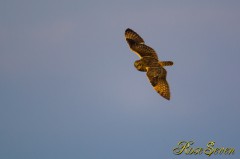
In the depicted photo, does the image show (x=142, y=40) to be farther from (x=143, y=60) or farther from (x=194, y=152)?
(x=194, y=152)

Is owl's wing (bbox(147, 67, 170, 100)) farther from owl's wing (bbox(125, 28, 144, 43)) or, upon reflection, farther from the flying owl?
owl's wing (bbox(125, 28, 144, 43))

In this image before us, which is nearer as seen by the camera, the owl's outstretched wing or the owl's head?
the owl's outstretched wing

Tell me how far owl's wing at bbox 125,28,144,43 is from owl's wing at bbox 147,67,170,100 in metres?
2.09

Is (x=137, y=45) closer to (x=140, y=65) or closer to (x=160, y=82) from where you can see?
(x=140, y=65)

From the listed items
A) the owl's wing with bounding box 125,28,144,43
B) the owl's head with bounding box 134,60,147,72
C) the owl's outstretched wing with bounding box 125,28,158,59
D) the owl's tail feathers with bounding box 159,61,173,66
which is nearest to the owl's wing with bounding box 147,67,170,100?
the owl's head with bounding box 134,60,147,72

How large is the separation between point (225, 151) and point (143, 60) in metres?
6.77

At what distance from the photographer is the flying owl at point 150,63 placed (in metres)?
18.8

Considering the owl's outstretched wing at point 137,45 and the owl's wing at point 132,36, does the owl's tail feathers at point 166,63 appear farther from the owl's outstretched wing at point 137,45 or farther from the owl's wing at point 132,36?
the owl's wing at point 132,36

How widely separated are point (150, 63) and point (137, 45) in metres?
1.53

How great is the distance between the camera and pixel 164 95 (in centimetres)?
1977

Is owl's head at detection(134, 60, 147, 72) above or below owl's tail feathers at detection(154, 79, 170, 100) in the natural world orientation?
above

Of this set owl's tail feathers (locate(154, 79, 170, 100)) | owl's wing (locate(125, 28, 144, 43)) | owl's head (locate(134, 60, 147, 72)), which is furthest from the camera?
owl's wing (locate(125, 28, 144, 43))

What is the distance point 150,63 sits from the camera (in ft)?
62.0

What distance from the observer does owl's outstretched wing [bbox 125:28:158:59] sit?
742 inches
